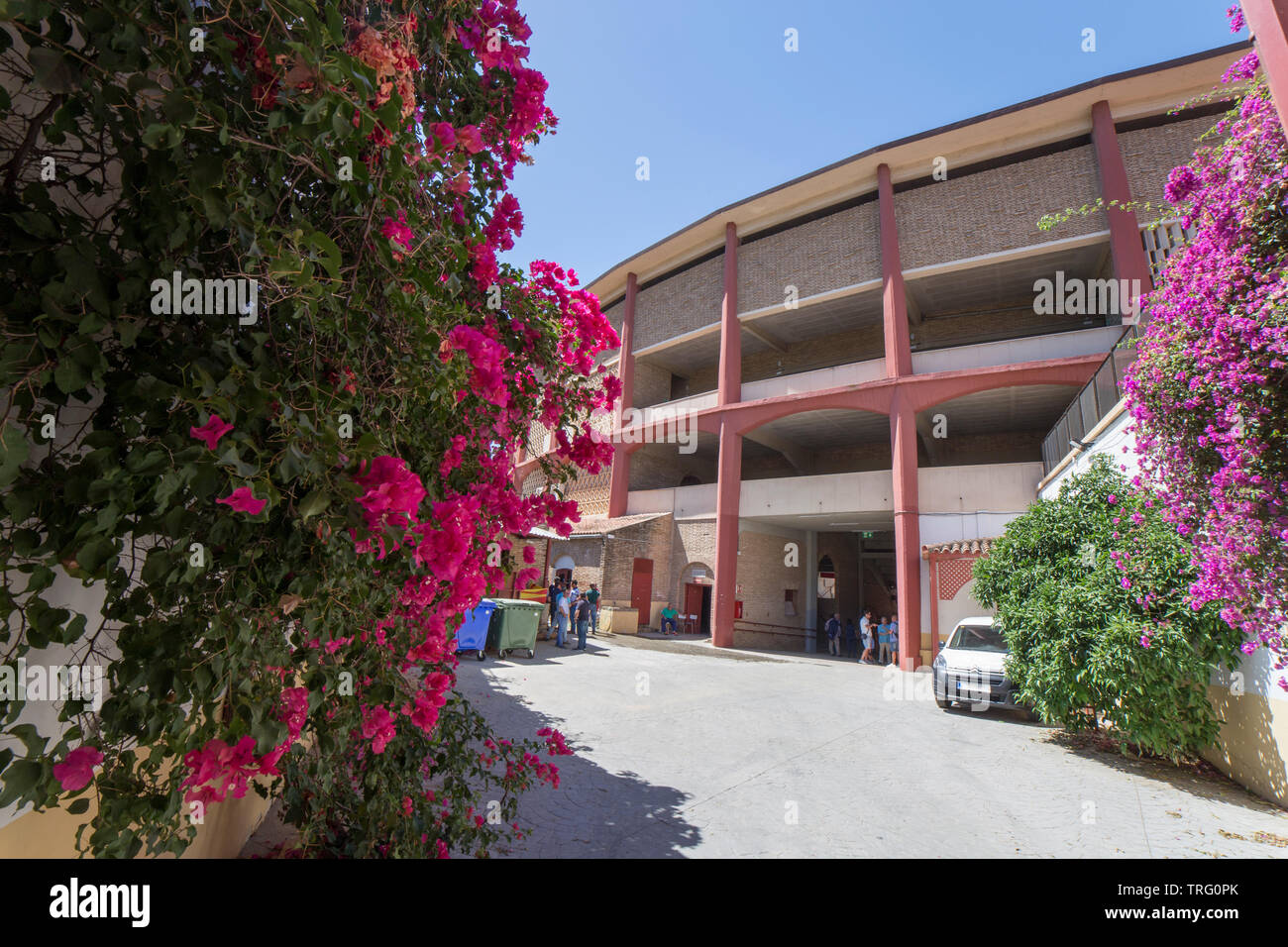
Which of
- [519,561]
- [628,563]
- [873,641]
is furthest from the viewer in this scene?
[628,563]

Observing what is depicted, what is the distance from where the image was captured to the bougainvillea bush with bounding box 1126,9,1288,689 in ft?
14.0

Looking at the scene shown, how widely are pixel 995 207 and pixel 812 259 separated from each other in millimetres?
5096

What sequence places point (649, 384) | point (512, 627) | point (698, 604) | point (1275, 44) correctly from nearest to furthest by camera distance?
point (1275, 44) → point (512, 627) → point (698, 604) → point (649, 384)

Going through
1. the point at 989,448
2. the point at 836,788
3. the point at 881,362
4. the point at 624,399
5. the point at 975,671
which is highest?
the point at 624,399

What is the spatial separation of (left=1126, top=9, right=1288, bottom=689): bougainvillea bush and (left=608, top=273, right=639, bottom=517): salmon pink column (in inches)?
687

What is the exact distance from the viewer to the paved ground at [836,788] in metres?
4.02

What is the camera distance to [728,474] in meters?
19.2

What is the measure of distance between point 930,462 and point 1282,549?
17.6 m

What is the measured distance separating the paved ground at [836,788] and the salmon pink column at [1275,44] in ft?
13.9

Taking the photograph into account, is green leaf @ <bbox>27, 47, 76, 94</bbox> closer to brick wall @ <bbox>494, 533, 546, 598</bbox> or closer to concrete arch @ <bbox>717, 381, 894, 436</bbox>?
brick wall @ <bbox>494, 533, 546, 598</bbox>

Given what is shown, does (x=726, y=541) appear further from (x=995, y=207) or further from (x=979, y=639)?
(x=995, y=207)

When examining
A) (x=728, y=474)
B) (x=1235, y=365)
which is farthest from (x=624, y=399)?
(x=1235, y=365)

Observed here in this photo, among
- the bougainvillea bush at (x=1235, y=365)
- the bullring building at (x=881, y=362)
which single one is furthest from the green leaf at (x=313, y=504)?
the bullring building at (x=881, y=362)

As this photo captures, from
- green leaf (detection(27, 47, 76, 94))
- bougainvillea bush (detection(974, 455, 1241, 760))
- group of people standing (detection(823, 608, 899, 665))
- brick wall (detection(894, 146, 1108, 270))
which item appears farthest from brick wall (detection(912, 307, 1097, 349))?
green leaf (detection(27, 47, 76, 94))
